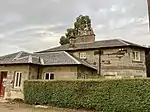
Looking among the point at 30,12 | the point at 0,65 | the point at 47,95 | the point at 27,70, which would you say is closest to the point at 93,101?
the point at 47,95

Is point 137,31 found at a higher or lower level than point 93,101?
higher

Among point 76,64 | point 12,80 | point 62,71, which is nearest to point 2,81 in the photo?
point 12,80

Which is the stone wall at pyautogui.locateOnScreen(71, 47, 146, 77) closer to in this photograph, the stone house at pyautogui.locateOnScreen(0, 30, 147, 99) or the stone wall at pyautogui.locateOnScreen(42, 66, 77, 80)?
the stone house at pyautogui.locateOnScreen(0, 30, 147, 99)

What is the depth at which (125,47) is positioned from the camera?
2069 centimetres

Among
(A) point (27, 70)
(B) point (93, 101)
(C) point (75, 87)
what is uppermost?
(A) point (27, 70)

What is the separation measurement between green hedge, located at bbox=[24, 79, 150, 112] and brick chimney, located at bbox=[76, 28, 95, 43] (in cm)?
1278

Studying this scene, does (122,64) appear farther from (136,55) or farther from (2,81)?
(2,81)

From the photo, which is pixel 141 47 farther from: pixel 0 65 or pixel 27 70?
pixel 0 65

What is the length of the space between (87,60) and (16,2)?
12.1 meters

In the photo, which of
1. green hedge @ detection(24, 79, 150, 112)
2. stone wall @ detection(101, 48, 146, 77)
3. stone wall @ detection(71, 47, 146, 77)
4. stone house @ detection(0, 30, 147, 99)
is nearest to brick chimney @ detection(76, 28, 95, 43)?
stone house @ detection(0, 30, 147, 99)

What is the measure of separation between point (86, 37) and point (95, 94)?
15195 millimetres

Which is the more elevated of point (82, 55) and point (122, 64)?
point (82, 55)

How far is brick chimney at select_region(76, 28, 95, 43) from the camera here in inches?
1013

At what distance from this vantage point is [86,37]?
26125 millimetres
